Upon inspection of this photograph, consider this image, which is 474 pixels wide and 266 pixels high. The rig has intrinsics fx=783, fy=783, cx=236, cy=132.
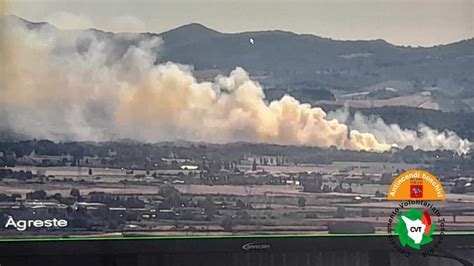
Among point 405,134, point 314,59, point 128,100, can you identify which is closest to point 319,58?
point 314,59

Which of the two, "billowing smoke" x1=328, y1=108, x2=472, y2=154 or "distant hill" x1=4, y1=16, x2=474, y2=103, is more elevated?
"distant hill" x1=4, y1=16, x2=474, y2=103

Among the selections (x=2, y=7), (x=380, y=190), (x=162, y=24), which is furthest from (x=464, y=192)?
(x=2, y=7)

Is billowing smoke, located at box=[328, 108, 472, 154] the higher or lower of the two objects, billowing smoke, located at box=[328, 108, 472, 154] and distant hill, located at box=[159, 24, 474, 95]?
the lower

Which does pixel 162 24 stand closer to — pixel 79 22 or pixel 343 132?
pixel 79 22

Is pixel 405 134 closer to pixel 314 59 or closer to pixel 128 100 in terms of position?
pixel 314 59

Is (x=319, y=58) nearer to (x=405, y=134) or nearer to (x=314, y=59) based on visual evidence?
(x=314, y=59)

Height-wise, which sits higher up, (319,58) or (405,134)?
(319,58)

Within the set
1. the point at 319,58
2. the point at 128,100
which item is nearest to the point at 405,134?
the point at 319,58

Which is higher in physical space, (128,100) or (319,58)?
(319,58)

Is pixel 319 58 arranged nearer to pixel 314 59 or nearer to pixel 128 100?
pixel 314 59
